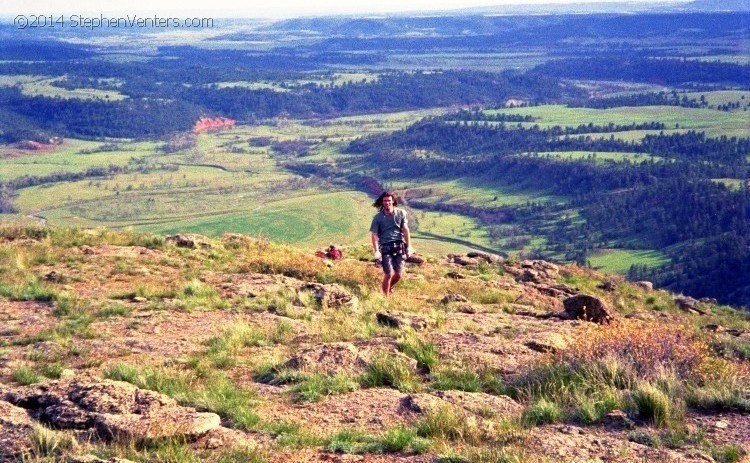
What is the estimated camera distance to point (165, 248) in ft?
64.2

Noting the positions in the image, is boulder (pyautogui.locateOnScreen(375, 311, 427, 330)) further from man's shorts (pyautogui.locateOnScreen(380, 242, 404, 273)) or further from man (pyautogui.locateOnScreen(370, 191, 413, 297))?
man's shorts (pyautogui.locateOnScreen(380, 242, 404, 273))

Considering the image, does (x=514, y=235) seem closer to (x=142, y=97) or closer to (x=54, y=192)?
(x=54, y=192)

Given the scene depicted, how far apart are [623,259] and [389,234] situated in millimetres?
59975

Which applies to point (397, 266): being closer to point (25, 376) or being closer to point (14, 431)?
point (25, 376)

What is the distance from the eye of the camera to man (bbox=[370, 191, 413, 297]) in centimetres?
1482

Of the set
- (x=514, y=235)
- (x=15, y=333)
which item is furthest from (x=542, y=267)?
(x=514, y=235)

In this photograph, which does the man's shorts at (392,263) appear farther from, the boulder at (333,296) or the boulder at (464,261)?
the boulder at (464,261)

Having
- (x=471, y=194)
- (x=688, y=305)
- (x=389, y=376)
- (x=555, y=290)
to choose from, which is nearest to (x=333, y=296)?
(x=389, y=376)

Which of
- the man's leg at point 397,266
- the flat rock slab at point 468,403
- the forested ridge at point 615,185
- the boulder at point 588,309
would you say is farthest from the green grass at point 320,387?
the forested ridge at point 615,185

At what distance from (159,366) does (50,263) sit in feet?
28.0

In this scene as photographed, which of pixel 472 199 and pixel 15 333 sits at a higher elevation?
pixel 15 333

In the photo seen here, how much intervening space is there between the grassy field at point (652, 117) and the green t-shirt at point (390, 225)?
119 m

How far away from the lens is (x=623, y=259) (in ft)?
232

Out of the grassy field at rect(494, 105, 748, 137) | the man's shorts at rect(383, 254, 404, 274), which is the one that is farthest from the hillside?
the grassy field at rect(494, 105, 748, 137)
